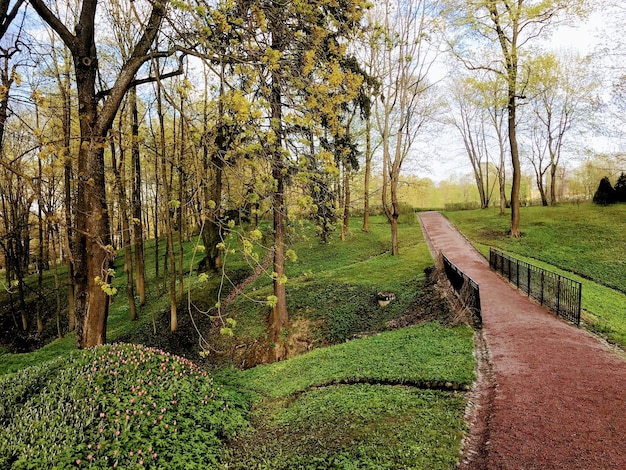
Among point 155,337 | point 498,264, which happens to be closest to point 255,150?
point 155,337

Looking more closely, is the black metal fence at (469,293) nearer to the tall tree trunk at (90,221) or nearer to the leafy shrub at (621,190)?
the tall tree trunk at (90,221)

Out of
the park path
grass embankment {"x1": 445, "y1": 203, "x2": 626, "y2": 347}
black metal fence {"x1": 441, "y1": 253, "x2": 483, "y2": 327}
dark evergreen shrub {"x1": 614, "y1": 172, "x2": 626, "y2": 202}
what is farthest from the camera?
dark evergreen shrub {"x1": 614, "y1": 172, "x2": 626, "y2": 202}

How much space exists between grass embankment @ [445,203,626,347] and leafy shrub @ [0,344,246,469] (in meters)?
8.10

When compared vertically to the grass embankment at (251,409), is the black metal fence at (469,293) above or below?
above

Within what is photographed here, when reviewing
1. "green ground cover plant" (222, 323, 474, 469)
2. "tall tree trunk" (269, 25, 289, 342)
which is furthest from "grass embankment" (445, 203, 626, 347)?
"tall tree trunk" (269, 25, 289, 342)

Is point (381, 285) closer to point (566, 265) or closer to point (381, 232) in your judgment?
point (566, 265)

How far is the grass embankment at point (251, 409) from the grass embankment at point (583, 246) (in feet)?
15.3

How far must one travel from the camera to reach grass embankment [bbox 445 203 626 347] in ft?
31.5

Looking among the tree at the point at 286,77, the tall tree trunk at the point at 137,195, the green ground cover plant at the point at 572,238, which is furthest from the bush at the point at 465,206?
the tree at the point at 286,77

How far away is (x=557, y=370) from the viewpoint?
593 centimetres

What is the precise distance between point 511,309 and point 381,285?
17.3 feet

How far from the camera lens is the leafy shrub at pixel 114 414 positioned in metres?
3.77

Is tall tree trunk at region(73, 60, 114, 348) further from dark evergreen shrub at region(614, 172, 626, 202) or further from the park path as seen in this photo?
dark evergreen shrub at region(614, 172, 626, 202)

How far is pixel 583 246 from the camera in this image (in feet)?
55.8
